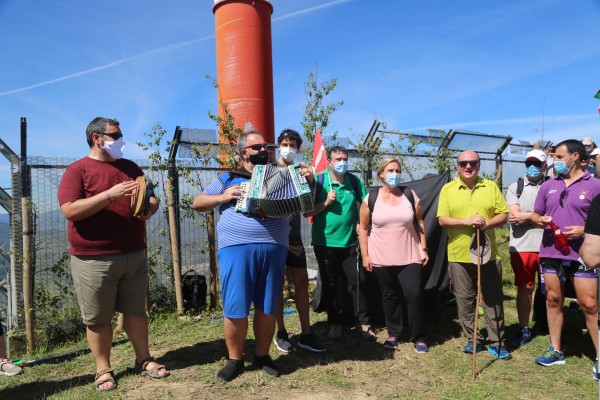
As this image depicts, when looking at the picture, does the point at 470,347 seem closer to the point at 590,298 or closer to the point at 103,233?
the point at 590,298

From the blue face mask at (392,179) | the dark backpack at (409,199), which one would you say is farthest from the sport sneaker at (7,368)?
the blue face mask at (392,179)

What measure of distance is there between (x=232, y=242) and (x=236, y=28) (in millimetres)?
4184

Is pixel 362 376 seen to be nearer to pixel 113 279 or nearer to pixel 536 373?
pixel 536 373

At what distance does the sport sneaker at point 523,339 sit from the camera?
4.57 m

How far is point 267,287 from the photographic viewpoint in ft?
11.8

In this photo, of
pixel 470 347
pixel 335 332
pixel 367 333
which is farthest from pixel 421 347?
pixel 335 332

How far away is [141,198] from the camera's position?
341 cm

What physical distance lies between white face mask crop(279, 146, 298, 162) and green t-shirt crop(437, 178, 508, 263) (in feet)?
5.25

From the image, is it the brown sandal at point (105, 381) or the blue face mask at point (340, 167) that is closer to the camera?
the brown sandal at point (105, 381)

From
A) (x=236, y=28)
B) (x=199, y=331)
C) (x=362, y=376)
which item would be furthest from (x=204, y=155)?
(x=362, y=376)

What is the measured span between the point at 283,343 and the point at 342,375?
77 cm

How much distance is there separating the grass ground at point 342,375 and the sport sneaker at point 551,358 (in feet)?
0.19

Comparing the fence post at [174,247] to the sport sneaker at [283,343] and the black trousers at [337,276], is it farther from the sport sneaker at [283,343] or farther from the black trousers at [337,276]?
the black trousers at [337,276]

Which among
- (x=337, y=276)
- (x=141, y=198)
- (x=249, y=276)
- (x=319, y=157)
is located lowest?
(x=337, y=276)
